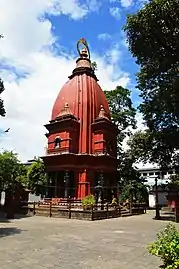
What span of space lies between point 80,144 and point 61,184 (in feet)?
14.5

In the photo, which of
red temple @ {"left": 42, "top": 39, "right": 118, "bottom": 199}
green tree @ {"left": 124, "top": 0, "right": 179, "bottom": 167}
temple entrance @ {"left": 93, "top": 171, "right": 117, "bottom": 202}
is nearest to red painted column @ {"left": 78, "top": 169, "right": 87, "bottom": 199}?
red temple @ {"left": 42, "top": 39, "right": 118, "bottom": 199}

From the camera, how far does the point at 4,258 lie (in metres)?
7.64

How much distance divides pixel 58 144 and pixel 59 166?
2.42 meters

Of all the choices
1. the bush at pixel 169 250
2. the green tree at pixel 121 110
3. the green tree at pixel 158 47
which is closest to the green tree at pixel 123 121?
the green tree at pixel 121 110

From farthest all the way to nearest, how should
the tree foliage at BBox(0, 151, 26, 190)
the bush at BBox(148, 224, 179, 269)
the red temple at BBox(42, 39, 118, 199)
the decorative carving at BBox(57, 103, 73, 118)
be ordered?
Result: the decorative carving at BBox(57, 103, 73, 118), the red temple at BBox(42, 39, 118, 199), the tree foliage at BBox(0, 151, 26, 190), the bush at BBox(148, 224, 179, 269)

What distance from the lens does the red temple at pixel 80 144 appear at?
2759 cm

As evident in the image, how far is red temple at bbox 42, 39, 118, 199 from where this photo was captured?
27594mm

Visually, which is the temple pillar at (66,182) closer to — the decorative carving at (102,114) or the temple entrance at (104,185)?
the temple entrance at (104,185)

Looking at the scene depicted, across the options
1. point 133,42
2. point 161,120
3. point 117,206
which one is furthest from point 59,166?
point 133,42

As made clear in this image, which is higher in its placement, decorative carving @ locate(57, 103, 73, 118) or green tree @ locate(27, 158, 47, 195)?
decorative carving @ locate(57, 103, 73, 118)

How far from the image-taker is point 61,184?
1125 inches

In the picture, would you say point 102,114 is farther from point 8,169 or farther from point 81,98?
point 8,169

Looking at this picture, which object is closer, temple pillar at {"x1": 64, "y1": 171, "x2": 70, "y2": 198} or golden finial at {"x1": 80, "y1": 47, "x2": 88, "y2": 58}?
temple pillar at {"x1": 64, "y1": 171, "x2": 70, "y2": 198}

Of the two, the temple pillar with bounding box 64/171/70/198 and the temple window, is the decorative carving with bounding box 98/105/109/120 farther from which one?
the temple pillar with bounding box 64/171/70/198
